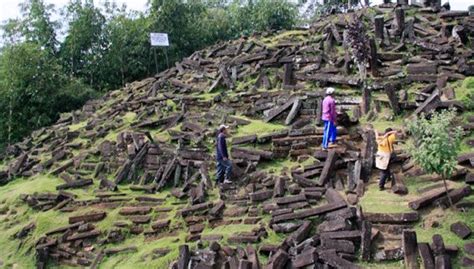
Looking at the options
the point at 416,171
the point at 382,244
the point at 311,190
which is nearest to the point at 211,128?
the point at 311,190

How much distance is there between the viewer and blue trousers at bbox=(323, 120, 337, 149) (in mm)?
14420

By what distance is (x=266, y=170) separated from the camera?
48.3 ft

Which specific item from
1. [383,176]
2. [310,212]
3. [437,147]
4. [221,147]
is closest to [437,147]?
[437,147]

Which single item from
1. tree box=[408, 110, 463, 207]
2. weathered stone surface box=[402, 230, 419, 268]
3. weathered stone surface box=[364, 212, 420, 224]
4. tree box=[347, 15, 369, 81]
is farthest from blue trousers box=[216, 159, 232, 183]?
tree box=[347, 15, 369, 81]

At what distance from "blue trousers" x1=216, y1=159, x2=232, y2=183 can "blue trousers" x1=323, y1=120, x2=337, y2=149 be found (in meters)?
2.62

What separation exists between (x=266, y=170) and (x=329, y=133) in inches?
78.2

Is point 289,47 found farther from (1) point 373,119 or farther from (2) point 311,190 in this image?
(2) point 311,190

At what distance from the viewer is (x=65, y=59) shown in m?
35.6

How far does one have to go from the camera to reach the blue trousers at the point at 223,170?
14.4 meters

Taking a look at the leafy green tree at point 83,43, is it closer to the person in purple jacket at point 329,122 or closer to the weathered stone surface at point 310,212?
the person in purple jacket at point 329,122

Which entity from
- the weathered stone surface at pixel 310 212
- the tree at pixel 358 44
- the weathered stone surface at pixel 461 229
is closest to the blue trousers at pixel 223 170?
the weathered stone surface at pixel 310 212

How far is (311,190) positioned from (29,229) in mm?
7989

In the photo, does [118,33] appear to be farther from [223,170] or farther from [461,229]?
[461,229]

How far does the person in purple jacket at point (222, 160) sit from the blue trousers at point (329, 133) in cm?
262
